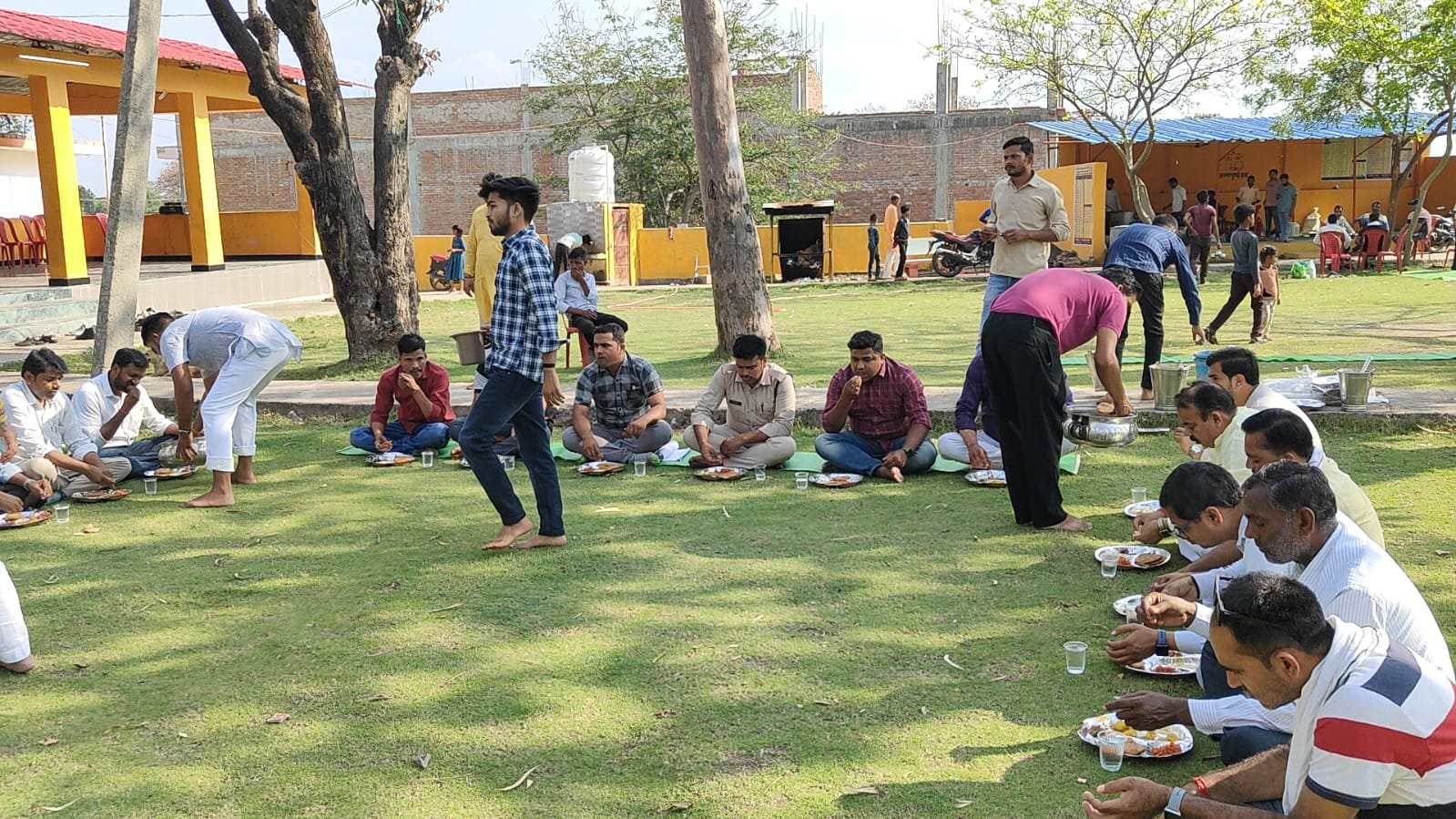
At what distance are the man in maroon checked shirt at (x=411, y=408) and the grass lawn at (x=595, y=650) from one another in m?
1.03

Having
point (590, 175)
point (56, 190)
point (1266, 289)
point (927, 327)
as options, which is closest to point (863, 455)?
point (1266, 289)

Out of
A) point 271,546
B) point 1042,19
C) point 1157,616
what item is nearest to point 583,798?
point 1157,616

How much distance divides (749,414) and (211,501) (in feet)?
11.1

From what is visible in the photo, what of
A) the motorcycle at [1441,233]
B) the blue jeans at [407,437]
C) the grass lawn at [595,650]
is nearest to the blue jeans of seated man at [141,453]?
the grass lawn at [595,650]

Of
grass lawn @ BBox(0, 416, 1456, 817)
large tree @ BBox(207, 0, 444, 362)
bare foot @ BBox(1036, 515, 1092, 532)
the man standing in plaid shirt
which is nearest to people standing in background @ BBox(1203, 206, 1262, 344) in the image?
grass lawn @ BBox(0, 416, 1456, 817)

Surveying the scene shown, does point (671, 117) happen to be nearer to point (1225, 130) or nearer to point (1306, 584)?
point (1225, 130)

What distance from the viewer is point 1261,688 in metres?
2.70

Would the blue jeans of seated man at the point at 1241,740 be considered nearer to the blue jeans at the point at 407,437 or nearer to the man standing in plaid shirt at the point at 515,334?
the man standing in plaid shirt at the point at 515,334

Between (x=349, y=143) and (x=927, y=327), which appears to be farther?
(x=927, y=327)

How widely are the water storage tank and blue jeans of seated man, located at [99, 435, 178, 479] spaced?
59.8ft

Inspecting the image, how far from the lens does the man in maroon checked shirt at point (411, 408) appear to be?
852 cm

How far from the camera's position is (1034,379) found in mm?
5961

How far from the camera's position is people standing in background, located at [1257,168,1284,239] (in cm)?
2725

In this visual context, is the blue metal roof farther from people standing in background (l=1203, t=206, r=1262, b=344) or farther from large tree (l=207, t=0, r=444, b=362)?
large tree (l=207, t=0, r=444, b=362)
